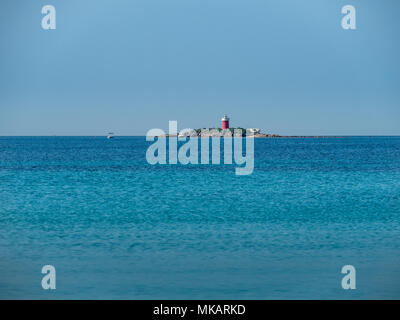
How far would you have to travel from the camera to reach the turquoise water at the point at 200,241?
39.3ft

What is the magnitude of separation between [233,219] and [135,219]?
4.46 meters

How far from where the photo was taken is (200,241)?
16.9 m

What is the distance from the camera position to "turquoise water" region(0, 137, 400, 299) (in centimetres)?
1199

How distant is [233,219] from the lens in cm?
2184

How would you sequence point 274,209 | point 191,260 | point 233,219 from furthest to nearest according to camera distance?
1. point 274,209
2. point 233,219
3. point 191,260
